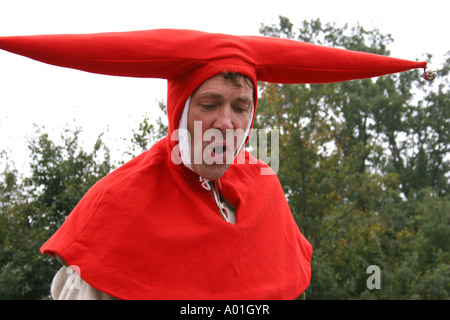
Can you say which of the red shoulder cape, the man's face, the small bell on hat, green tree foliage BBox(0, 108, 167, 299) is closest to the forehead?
the man's face

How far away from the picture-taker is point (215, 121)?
1.93 metres

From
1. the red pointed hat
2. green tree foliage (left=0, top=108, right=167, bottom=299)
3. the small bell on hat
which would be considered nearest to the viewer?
the red pointed hat

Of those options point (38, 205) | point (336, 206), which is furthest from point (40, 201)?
point (336, 206)

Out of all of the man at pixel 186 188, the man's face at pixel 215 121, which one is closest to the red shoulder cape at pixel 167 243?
the man at pixel 186 188

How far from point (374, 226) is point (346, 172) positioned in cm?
101

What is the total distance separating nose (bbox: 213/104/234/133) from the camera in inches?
75.8

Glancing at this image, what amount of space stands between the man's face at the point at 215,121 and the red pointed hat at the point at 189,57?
45 mm

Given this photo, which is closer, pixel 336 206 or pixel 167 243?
pixel 167 243

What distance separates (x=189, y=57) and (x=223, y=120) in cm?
26

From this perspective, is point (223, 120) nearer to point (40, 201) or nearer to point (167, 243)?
point (167, 243)

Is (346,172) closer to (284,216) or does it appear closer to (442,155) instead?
(284,216)

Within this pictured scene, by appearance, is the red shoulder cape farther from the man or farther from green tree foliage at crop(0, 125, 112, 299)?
green tree foliage at crop(0, 125, 112, 299)

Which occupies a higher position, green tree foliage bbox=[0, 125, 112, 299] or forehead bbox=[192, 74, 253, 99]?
forehead bbox=[192, 74, 253, 99]

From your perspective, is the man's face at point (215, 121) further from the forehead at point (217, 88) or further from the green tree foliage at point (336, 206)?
the green tree foliage at point (336, 206)
